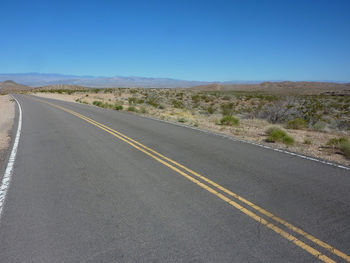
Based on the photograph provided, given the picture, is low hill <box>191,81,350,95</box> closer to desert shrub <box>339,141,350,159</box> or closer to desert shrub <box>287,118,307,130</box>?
desert shrub <box>287,118,307,130</box>

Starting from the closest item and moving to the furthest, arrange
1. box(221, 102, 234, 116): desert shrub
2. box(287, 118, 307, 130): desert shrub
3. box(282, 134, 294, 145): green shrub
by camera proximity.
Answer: box(282, 134, 294, 145): green shrub → box(287, 118, 307, 130): desert shrub → box(221, 102, 234, 116): desert shrub

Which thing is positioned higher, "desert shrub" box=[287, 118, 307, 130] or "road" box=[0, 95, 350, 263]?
"road" box=[0, 95, 350, 263]

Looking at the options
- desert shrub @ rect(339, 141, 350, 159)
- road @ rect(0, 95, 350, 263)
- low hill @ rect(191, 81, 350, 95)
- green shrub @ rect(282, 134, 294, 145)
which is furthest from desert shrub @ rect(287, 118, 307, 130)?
low hill @ rect(191, 81, 350, 95)

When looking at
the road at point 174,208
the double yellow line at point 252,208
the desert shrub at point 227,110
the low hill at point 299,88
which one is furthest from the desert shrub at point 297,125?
the low hill at point 299,88

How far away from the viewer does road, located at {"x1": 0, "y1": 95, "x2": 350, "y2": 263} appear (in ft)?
10.6

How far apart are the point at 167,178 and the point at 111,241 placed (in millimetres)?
2447

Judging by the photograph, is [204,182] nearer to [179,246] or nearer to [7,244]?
[179,246]

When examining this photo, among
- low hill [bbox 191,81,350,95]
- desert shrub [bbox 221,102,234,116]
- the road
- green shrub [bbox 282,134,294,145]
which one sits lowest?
desert shrub [bbox 221,102,234,116]

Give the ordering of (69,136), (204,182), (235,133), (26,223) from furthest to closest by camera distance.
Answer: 1. (235,133)
2. (69,136)
3. (204,182)
4. (26,223)

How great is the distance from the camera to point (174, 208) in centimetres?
430

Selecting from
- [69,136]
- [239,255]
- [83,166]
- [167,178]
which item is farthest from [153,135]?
[239,255]

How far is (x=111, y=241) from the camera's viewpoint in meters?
3.41

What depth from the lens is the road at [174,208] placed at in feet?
10.6

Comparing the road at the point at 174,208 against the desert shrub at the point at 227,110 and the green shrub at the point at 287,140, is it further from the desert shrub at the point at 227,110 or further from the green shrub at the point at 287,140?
the desert shrub at the point at 227,110
